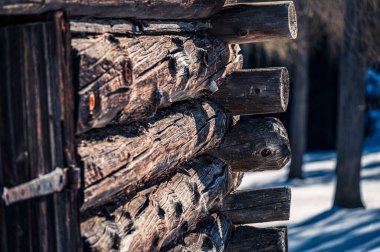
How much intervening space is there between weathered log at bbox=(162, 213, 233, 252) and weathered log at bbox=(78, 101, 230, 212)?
1.35 feet

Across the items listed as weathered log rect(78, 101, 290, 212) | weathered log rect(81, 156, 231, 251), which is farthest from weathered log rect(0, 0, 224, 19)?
weathered log rect(81, 156, 231, 251)

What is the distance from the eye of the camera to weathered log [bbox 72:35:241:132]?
8.48ft

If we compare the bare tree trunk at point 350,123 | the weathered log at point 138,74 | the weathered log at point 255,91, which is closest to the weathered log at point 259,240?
the weathered log at point 255,91

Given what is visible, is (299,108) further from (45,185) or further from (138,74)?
(45,185)

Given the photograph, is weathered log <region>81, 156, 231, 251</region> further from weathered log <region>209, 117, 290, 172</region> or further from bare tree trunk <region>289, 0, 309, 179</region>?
bare tree trunk <region>289, 0, 309, 179</region>

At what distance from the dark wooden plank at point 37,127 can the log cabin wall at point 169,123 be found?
1cm

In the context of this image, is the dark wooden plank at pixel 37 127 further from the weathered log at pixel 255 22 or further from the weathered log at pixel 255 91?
the weathered log at pixel 255 91

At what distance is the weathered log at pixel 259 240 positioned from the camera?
4.76 m

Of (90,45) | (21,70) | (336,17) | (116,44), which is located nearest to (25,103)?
(21,70)

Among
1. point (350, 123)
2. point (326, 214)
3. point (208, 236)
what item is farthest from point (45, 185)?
point (350, 123)

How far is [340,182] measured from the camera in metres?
10.8

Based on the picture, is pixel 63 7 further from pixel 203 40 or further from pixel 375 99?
pixel 375 99

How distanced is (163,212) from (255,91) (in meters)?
1.53

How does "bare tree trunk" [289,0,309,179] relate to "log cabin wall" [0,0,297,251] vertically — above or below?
below
